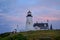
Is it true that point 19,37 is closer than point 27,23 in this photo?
Yes

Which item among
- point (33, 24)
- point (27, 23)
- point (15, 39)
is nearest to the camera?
point (15, 39)

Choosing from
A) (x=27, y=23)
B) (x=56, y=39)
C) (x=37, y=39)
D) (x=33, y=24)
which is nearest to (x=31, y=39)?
(x=37, y=39)

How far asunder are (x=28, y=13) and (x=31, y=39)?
33.6 meters

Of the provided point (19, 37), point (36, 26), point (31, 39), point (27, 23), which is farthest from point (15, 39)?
point (36, 26)

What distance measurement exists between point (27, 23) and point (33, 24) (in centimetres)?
592

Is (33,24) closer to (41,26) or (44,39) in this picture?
(41,26)

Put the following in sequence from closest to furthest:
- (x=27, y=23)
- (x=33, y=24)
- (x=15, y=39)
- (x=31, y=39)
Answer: (x=15, y=39) < (x=31, y=39) < (x=27, y=23) < (x=33, y=24)

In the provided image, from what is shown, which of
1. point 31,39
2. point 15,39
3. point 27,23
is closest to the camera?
point 15,39

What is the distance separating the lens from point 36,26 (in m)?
80.8

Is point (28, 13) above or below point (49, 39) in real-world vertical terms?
above

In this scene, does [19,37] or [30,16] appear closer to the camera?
[19,37]

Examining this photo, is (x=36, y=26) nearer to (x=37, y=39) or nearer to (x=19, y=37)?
(x=37, y=39)

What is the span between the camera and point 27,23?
76.1m

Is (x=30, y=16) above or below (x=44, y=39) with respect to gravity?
above
